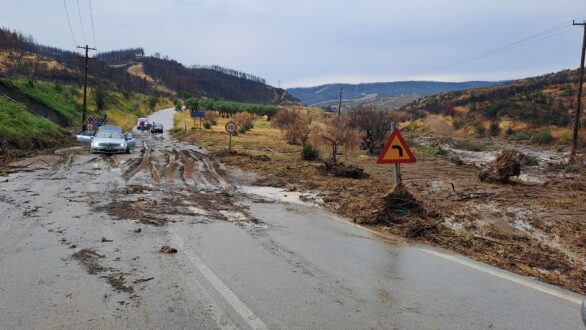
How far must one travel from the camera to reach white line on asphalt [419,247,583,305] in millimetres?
5188

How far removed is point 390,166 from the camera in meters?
21.0

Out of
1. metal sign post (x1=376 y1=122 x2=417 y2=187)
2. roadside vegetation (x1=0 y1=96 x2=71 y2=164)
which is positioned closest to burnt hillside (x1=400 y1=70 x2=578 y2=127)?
metal sign post (x1=376 y1=122 x2=417 y2=187)

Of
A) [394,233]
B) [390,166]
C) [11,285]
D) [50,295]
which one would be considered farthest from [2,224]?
[390,166]

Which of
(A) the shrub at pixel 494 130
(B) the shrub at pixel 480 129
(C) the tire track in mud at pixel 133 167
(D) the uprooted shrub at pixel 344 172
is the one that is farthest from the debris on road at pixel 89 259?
(B) the shrub at pixel 480 129

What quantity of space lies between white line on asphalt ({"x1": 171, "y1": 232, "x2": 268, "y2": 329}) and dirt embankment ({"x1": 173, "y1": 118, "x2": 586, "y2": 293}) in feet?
12.9

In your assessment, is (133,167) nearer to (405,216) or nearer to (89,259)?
(405,216)

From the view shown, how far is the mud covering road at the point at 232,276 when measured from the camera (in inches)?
169

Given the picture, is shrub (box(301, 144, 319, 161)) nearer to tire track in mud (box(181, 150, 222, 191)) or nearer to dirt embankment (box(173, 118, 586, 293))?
tire track in mud (box(181, 150, 222, 191))

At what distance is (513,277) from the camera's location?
5859 mm

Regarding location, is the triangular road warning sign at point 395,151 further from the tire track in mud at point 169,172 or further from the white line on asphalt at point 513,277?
the tire track in mud at point 169,172

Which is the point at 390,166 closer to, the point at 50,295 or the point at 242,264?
the point at 242,264

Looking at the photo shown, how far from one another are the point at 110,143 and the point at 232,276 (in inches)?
761

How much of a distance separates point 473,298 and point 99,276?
4314 millimetres

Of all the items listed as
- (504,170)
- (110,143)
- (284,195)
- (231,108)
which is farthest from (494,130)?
(231,108)
